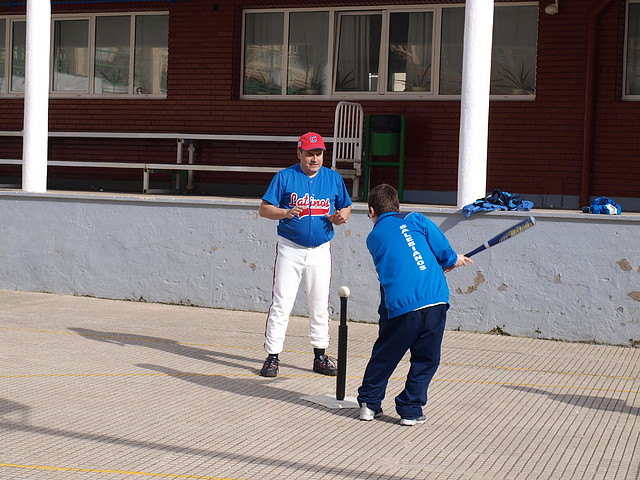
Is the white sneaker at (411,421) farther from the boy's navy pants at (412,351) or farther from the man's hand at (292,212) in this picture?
the man's hand at (292,212)

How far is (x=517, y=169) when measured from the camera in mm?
14125

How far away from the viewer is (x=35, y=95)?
12547 millimetres

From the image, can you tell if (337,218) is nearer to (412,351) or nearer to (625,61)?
(412,351)

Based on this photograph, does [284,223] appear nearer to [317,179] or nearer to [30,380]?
[317,179]

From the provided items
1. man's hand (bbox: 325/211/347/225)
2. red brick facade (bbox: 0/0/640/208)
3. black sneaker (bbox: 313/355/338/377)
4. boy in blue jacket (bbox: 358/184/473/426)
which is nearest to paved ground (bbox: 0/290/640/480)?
black sneaker (bbox: 313/355/338/377)

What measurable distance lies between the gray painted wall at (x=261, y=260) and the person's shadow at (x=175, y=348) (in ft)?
6.46

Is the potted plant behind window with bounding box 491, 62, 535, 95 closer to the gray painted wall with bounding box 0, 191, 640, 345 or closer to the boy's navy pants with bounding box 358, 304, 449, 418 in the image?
the gray painted wall with bounding box 0, 191, 640, 345

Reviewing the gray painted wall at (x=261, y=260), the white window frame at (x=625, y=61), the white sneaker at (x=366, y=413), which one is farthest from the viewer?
the white window frame at (x=625, y=61)

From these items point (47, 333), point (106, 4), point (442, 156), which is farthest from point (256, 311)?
point (106, 4)

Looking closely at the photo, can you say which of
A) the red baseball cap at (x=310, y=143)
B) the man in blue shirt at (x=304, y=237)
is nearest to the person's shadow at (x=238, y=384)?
the man in blue shirt at (x=304, y=237)

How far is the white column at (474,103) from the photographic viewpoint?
34.8ft

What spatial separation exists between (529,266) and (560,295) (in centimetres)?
42

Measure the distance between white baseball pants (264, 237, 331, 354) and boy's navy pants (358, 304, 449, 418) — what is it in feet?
4.61

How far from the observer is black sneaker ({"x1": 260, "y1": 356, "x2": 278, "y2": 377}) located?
26.2 ft
